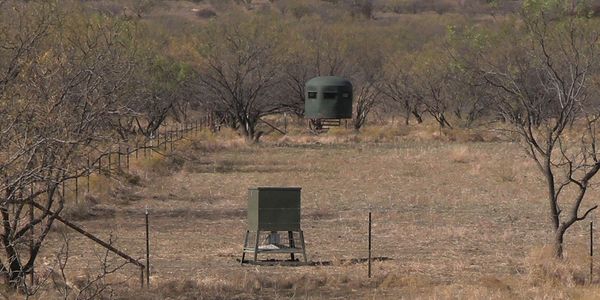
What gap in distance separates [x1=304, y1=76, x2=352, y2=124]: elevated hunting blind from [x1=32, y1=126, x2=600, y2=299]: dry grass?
14.0 meters

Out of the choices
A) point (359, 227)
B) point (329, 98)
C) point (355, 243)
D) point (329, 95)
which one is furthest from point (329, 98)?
point (355, 243)

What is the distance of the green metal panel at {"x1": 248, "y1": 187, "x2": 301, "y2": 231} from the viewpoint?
53.8 ft

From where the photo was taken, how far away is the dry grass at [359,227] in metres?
14.9

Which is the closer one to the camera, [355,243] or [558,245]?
[558,245]

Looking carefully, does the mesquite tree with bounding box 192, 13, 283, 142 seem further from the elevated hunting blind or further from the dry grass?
the dry grass

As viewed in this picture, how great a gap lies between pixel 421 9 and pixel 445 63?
100385 millimetres

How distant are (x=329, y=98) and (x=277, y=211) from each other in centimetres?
4203

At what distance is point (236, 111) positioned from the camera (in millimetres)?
54812

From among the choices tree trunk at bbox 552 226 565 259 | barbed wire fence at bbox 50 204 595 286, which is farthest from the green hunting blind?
tree trunk at bbox 552 226 565 259

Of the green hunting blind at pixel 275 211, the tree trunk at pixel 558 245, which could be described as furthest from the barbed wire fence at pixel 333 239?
the green hunting blind at pixel 275 211

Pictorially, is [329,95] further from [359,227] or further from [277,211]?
[277,211]

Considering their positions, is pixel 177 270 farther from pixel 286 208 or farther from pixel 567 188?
pixel 567 188

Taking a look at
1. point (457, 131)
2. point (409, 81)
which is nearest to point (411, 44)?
point (409, 81)

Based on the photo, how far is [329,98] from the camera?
58312mm
